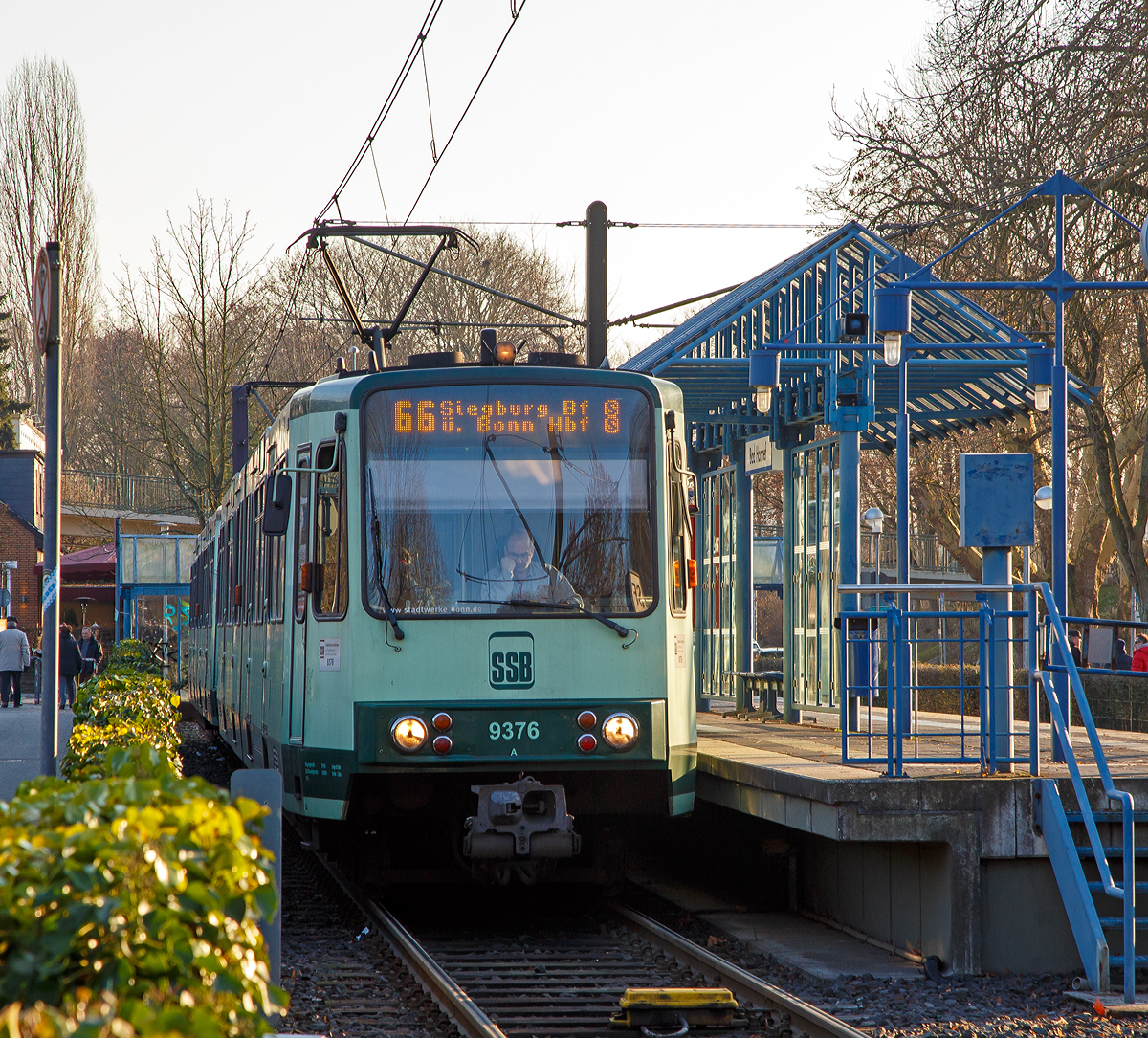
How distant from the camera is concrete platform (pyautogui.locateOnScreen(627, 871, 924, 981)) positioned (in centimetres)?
814

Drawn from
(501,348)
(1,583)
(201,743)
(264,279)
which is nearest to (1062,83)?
(501,348)

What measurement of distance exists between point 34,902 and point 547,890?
8250mm

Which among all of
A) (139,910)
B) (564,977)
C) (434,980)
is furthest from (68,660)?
(139,910)

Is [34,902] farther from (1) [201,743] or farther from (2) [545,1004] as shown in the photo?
(1) [201,743]

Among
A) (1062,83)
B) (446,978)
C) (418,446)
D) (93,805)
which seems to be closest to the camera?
(93,805)

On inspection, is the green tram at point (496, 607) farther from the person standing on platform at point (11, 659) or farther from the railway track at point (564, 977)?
the person standing on platform at point (11, 659)

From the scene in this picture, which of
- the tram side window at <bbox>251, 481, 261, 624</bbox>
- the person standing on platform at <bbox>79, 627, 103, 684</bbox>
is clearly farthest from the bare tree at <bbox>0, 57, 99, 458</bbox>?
the tram side window at <bbox>251, 481, 261, 624</bbox>

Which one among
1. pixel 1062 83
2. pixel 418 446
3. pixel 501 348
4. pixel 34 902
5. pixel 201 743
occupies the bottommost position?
pixel 201 743

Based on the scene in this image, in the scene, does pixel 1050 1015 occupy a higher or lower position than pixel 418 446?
lower

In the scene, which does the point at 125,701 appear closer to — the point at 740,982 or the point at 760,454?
the point at 740,982

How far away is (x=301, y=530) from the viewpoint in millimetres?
9625

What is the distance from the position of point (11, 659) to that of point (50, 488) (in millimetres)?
22371

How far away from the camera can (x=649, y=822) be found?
1002 cm

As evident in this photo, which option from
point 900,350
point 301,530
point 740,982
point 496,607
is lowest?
point 740,982
